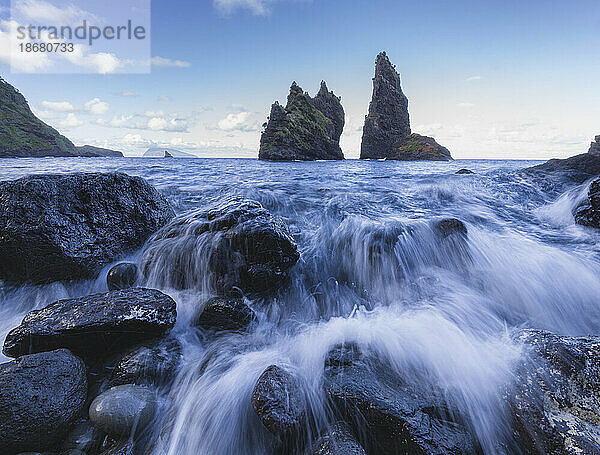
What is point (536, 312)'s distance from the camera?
3.87 metres

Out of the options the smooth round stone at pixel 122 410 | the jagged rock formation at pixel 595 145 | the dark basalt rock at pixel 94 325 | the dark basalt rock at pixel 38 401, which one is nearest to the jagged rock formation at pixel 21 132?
the dark basalt rock at pixel 94 325

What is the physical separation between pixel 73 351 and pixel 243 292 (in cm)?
199

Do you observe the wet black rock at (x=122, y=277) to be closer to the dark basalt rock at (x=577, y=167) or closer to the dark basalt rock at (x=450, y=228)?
the dark basalt rock at (x=450, y=228)

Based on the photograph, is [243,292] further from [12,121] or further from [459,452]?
[12,121]

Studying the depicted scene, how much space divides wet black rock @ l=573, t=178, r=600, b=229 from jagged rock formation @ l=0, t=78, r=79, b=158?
101 metres

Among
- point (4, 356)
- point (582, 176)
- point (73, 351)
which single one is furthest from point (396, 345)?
point (582, 176)

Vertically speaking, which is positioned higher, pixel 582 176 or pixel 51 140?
pixel 51 140

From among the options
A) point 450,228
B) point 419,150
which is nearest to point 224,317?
point 450,228

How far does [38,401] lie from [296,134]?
71370 millimetres

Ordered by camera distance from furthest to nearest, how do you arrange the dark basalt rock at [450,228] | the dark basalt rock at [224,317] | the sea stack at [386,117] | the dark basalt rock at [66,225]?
the sea stack at [386,117]
the dark basalt rock at [450,228]
the dark basalt rock at [66,225]
the dark basalt rock at [224,317]

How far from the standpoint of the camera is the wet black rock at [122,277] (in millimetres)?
4215

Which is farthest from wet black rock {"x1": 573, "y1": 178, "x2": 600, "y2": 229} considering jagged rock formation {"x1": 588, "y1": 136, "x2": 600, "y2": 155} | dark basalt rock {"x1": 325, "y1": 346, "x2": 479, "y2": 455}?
jagged rock formation {"x1": 588, "y1": 136, "x2": 600, "y2": 155}

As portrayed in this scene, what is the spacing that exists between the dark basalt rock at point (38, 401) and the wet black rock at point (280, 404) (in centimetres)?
149

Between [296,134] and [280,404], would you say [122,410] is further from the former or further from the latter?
[296,134]
